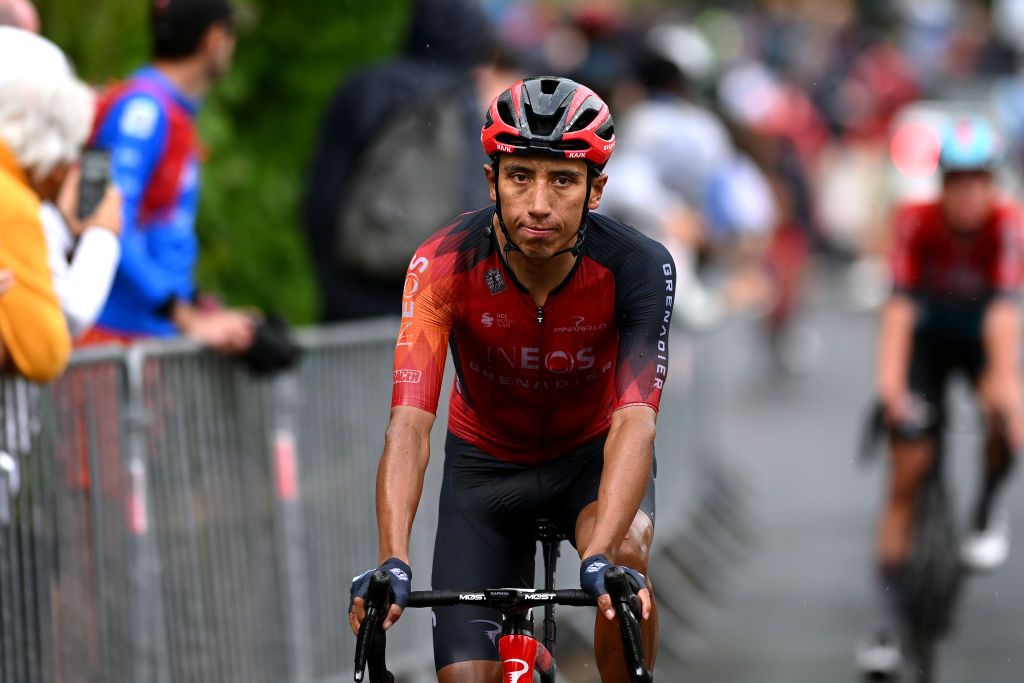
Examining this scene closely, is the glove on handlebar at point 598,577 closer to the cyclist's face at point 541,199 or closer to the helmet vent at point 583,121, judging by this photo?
the cyclist's face at point 541,199

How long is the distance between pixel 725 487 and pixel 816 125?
526 inches

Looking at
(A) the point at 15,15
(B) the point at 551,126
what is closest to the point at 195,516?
(A) the point at 15,15

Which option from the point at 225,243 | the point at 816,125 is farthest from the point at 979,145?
the point at 816,125

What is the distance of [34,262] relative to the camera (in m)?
5.72

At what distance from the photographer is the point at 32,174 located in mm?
5918

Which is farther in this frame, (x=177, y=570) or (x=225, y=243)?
(x=225, y=243)

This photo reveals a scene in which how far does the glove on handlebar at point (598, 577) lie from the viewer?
14.6ft

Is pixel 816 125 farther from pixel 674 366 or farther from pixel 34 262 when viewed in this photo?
pixel 34 262

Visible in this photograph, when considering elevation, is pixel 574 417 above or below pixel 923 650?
above

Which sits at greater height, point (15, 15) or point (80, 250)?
point (15, 15)

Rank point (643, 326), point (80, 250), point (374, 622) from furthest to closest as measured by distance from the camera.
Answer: point (80, 250) < point (643, 326) < point (374, 622)

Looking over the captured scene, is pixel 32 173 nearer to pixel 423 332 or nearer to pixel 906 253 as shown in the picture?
pixel 423 332

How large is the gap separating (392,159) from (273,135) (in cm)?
260

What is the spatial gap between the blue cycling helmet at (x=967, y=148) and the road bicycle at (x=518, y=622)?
4597mm
